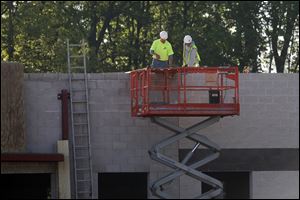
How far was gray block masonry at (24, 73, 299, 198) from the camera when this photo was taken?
2159 cm

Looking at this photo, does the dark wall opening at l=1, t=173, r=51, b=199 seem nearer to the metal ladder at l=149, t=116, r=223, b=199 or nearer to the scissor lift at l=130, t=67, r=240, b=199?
the scissor lift at l=130, t=67, r=240, b=199

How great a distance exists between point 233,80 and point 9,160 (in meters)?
5.85

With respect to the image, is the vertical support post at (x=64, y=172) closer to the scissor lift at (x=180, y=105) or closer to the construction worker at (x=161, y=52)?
the scissor lift at (x=180, y=105)

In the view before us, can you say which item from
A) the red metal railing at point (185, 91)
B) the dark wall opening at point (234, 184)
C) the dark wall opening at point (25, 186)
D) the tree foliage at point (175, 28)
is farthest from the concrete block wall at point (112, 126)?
the tree foliage at point (175, 28)

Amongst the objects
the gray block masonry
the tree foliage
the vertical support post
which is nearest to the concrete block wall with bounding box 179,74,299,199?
the gray block masonry

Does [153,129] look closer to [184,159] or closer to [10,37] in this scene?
[184,159]

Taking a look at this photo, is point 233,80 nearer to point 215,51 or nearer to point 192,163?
→ point 192,163

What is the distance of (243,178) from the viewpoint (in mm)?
24844

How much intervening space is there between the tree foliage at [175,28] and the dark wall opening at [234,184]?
51.3 ft

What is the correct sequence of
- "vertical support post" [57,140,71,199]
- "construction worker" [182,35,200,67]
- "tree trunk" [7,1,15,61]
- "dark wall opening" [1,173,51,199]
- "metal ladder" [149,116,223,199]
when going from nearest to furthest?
"metal ladder" [149,116,223,199]
"vertical support post" [57,140,71,199]
"construction worker" [182,35,200,67]
"dark wall opening" [1,173,51,199]
"tree trunk" [7,1,15,61]

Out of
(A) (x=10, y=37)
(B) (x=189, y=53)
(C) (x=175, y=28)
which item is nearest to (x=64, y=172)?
(B) (x=189, y=53)

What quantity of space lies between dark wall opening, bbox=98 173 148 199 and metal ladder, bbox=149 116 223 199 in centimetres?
587

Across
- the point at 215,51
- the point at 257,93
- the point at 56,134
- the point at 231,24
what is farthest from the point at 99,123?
the point at 231,24

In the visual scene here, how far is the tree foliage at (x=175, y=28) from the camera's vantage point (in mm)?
41594
